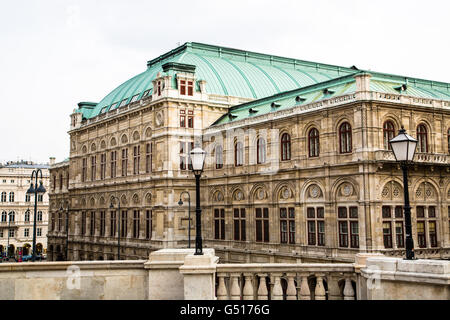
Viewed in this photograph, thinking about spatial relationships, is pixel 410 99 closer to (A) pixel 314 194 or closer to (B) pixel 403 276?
(A) pixel 314 194

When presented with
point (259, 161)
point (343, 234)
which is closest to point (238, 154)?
point (259, 161)

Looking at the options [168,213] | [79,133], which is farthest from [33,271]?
[79,133]

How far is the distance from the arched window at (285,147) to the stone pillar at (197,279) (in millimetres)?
28138

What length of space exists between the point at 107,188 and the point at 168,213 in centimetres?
1448

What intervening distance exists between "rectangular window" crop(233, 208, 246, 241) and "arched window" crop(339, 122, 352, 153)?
1222cm

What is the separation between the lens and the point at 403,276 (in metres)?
11.4

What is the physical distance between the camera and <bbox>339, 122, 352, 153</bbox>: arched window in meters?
35.3

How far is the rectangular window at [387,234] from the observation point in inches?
1329

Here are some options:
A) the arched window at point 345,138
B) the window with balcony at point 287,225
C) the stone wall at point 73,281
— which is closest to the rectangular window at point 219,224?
the window with balcony at point 287,225

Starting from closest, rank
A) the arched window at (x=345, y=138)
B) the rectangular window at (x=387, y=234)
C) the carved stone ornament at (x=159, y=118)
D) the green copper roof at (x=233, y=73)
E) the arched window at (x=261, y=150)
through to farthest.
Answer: the rectangular window at (x=387, y=234)
the arched window at (x=345, y=138)
the arched window at (x=261, y=150)
the carved stone ornament at (x=159, y=118)
the green copper roof at (x=233, y=73)

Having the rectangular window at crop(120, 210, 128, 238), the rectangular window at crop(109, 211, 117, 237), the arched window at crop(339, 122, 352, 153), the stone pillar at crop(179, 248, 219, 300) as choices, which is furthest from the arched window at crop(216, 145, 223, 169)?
the stone pillar at crop(179, 248, 219, 300)

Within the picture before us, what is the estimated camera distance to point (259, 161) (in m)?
42.8

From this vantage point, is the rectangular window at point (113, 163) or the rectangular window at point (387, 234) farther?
the rectangular window at point (113, 163)

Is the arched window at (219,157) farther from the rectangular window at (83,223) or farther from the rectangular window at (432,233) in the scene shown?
the rectangular window at (83,223)
